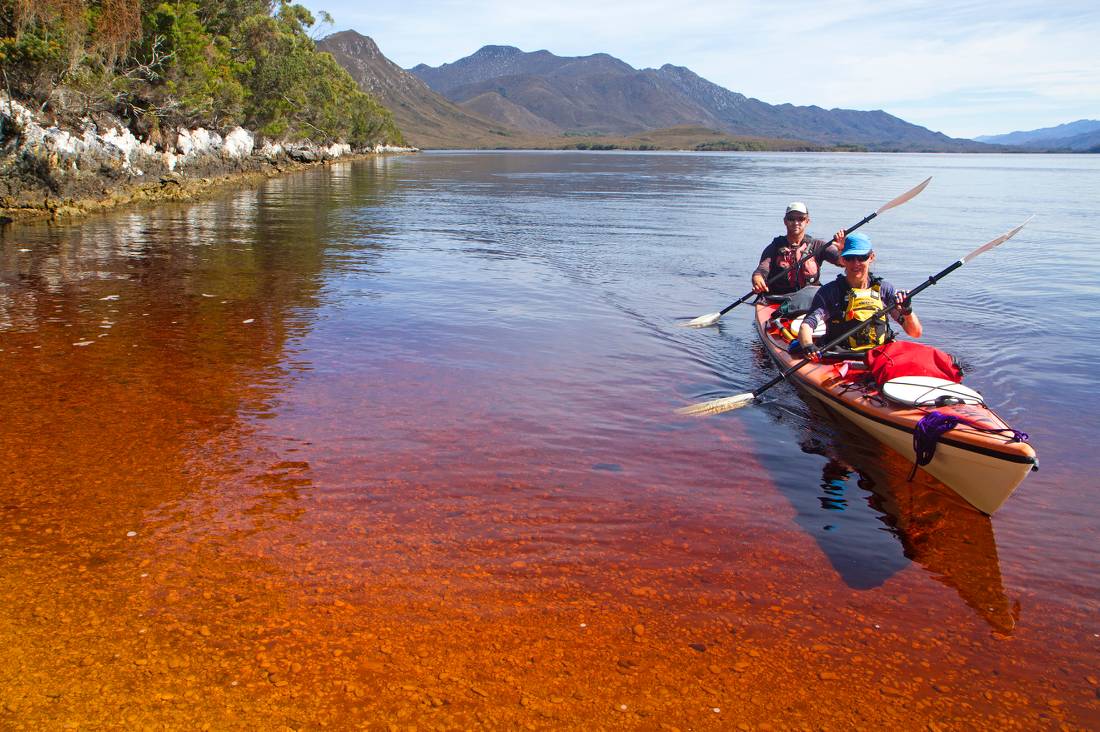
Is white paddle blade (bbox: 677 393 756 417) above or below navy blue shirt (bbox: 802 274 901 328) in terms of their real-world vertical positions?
below

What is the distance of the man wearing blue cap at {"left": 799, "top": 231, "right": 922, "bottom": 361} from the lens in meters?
10.0

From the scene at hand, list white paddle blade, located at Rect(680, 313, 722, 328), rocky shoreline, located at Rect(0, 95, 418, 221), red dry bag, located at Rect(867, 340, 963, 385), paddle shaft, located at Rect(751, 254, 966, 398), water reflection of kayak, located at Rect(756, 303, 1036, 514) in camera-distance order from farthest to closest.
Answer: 1. rocky shoreline, located at Rect(0, 95, 418, 221)
2. white paddle blade, located at Rect(680, 313, 722, 328)
3. paddle shaft, located at Rect(751, 254, 966, 398)
4. red dry bag, located at Rect(867, 340, 963, 385)
5. water reflection of kayak, located at Rect(756, 303, 1036, 514)

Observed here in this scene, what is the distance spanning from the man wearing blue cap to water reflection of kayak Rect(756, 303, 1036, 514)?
73 centimetres

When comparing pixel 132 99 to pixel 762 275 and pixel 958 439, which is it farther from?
pixel 958 439

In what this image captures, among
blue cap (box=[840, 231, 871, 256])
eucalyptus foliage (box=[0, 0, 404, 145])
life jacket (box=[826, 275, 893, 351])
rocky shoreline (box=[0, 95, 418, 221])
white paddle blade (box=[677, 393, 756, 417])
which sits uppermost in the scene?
eucalyptus foliage (box=[0, 0, 404, 145])

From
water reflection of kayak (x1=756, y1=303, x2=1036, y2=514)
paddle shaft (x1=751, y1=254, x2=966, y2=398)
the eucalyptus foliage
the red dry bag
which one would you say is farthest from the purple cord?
the eucalyptus foliage

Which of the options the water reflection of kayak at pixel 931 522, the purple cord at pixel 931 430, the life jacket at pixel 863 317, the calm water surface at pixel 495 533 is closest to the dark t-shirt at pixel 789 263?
the calm water surface at pixel 495 533

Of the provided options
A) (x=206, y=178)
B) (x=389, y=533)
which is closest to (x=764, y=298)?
(x=389, y=533)

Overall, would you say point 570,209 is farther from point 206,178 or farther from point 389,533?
point 389,533

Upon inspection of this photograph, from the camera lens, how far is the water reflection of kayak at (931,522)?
6.31m

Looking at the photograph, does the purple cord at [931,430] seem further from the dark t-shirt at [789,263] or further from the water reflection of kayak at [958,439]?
the dark t-shirt at [789,263]

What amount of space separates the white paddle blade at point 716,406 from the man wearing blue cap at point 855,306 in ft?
3.73

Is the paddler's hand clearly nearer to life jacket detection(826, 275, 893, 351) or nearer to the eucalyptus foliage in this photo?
life jacket detection(826, 275, 893, 351)

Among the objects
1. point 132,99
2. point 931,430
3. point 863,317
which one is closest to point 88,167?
point 132,99
